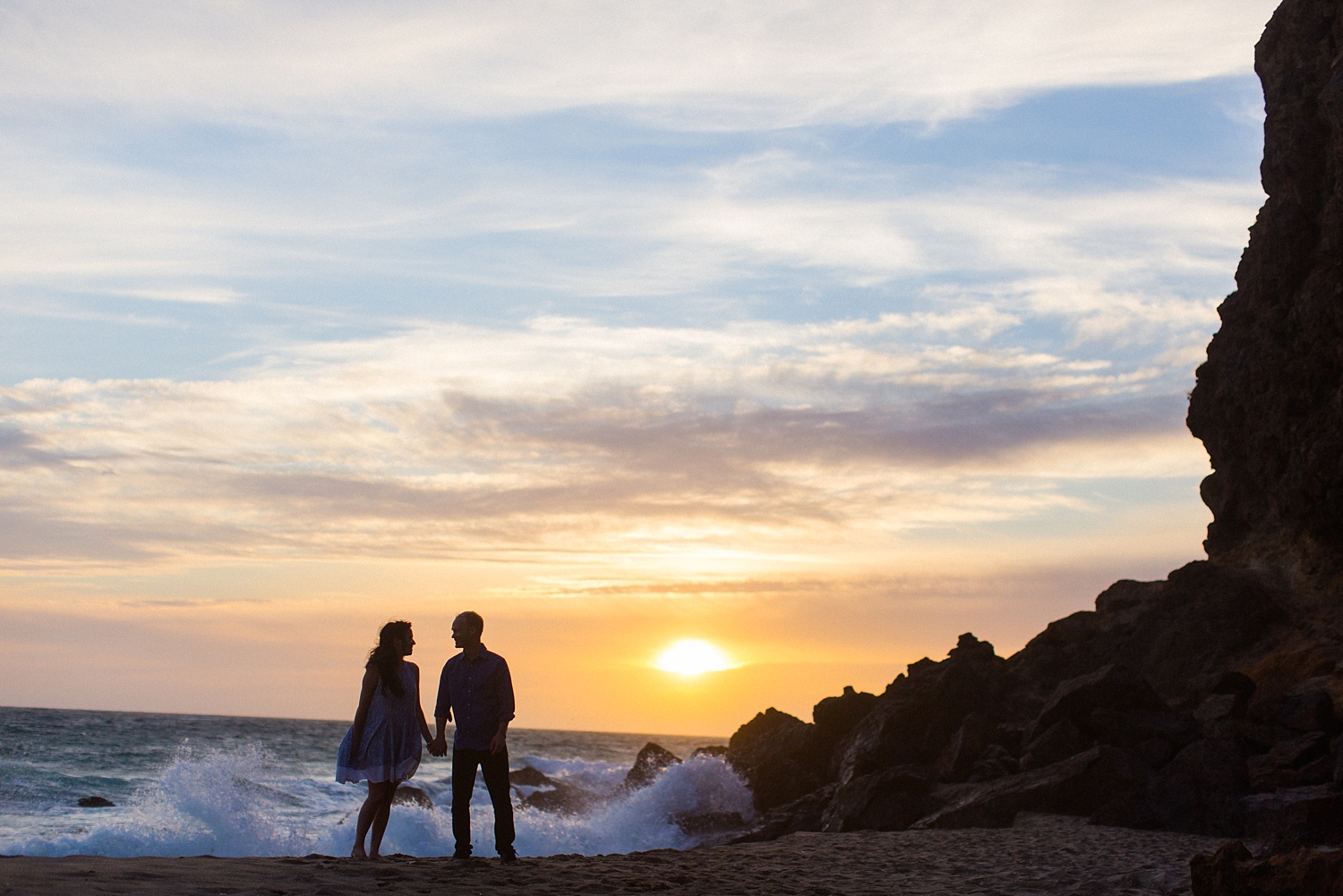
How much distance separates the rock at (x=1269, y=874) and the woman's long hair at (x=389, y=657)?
5.91 m

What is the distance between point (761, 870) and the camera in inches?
382

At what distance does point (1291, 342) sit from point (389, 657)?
18219 millimetres

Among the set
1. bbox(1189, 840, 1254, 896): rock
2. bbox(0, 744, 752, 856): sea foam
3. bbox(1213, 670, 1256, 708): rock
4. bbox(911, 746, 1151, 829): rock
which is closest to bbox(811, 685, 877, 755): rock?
bbox(0, 744, 752, 856): sea foam

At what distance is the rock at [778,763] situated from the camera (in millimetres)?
21672

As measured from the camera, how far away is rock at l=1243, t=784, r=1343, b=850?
10.4 meters

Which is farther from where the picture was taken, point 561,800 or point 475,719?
point 561,800

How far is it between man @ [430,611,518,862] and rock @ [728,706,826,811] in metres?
13.7

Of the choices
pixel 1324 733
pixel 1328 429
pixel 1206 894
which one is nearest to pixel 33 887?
pixel 1206 894

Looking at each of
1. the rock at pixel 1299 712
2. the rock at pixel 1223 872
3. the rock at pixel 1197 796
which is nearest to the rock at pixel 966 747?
the rock at pixel 1299 712

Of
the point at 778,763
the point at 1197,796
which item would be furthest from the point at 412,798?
the point at 1197,796

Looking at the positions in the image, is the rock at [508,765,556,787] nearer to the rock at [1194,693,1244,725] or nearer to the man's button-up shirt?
the rock at [1194,693,1244,725]

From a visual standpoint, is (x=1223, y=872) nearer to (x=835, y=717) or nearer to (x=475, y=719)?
(x=475, y=719)

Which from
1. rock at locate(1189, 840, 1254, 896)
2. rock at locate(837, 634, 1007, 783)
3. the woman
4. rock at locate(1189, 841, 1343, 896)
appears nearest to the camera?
rock at locate(1189, 841, 1343, 896)

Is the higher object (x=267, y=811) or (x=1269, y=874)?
(x=1269, y=874)
